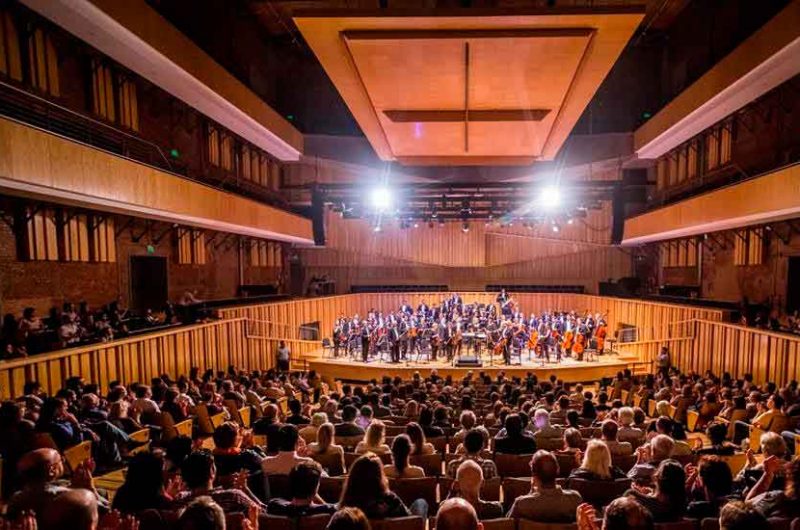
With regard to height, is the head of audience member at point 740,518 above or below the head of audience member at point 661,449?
above

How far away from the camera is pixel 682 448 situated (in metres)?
4.72

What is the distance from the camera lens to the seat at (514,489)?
12.0 feet

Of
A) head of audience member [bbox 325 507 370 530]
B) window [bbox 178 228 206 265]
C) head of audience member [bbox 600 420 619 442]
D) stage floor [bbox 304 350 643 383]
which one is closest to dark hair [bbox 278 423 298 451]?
head of audience member [bbox 325 507 370 530]

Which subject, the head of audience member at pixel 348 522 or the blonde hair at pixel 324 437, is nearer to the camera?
the head of audience member at pixel 348 522

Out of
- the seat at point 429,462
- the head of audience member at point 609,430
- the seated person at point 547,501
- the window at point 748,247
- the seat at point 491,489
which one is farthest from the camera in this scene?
the window at point 748,247

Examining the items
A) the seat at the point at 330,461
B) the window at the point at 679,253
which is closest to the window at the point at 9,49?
the seat at the point at 330,461

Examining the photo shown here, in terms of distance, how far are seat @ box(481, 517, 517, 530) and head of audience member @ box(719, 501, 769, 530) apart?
42.4 inches

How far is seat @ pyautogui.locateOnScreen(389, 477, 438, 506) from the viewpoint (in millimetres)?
3609

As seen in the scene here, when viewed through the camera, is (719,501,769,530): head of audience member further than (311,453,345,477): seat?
No

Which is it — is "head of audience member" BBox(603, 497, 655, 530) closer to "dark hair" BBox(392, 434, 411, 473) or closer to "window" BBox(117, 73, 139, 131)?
"dark hair" BBox(392, 434, 411, 473)

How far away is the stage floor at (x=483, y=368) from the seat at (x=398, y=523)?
10078 mm

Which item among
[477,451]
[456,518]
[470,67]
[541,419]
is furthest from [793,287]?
[456,518]

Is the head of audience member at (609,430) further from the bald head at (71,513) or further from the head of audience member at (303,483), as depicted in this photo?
the bald head at (71,513)

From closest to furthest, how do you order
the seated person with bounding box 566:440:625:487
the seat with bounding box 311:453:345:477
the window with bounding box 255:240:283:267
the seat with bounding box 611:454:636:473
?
the seated person with bounding box 566:440:625:487
the seat with bounding box 311:453:345:477
the seat with bounding box 611:454:636:473
the window with bounding box 255:240:283:267
